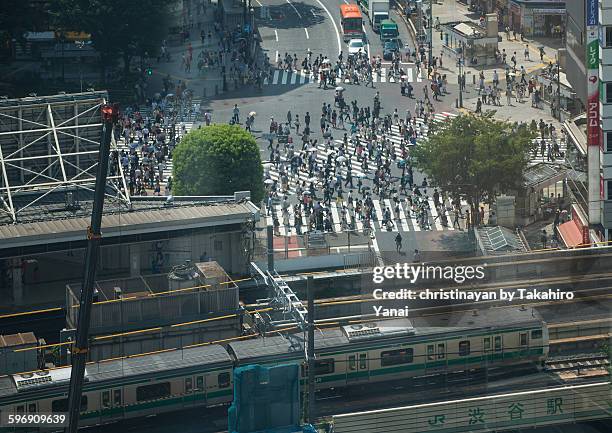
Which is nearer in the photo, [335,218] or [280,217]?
[335,218]

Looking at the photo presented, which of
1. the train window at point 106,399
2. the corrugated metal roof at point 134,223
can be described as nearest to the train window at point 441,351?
the train window at point 106,399

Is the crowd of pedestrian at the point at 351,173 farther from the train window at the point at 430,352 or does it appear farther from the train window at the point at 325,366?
the train window at the point at 325,366

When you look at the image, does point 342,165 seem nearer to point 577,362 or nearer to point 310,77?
point 310,77

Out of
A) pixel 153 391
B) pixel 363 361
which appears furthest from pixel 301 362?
pixel 153 391

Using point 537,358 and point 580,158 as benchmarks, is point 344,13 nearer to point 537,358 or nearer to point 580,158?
point 580,158

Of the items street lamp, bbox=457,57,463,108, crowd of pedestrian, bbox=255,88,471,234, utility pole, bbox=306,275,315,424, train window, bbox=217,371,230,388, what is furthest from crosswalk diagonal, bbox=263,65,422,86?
utility pole, bbox=306,275,315,424

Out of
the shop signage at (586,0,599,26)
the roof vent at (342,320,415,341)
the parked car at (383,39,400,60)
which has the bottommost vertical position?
the roof vent at (342,320,415,341)

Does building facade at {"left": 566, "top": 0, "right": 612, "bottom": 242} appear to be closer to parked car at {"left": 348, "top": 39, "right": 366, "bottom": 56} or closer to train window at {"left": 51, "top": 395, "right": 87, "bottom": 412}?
train window at {"left": 51, "top": 395, "right": 87, "bottom": 412}
